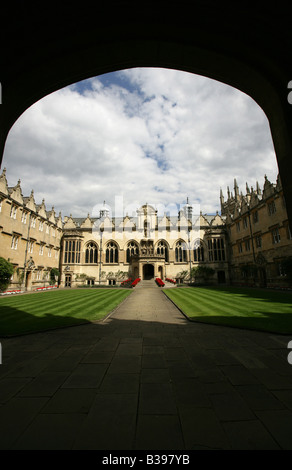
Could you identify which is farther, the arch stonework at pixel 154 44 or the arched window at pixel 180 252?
the arched window at pixel 180 252

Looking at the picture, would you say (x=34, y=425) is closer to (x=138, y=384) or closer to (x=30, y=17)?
(x=138, y=384)

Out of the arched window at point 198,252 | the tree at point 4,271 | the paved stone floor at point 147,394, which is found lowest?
the paved stone floor at point 147,394

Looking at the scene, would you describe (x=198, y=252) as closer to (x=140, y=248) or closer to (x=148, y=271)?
(x=148, y=271)

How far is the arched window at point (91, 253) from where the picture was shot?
4162cm

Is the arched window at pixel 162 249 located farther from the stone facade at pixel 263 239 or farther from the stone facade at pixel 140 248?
the stone facade at pixel 263 239

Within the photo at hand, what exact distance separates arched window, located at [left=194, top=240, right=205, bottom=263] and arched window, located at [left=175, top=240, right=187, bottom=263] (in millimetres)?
2023

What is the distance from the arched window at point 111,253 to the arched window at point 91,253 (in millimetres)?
2168

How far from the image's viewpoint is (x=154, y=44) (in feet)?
12.2

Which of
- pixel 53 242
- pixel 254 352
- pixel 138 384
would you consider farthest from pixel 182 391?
pixel 53 242

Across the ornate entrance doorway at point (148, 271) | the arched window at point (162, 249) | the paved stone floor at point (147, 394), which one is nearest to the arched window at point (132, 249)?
the ornate entrance doorway at point (148, 271)

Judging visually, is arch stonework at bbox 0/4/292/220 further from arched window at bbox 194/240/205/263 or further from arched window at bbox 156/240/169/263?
arched window at bbox 194/240/205/263

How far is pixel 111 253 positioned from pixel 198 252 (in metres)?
16.5

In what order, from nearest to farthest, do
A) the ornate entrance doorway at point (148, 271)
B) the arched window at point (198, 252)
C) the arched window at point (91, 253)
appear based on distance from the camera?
the ornate entrance doorway at point (148, 271)
the arched window at point (198, 252)
the arched window at point (91, 253)
